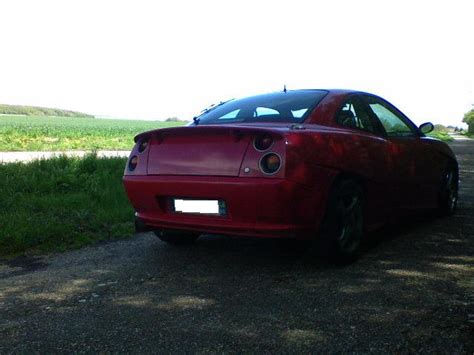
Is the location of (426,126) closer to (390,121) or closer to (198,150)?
(390,121)

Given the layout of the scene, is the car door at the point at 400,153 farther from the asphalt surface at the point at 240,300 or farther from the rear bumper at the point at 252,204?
the rear bumper at the point at 252,204

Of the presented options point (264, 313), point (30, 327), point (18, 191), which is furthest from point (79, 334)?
point (18, 191)

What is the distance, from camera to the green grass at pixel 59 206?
487 cm

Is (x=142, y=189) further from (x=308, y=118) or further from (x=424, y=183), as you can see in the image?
(x=424, y=183)

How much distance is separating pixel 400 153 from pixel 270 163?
1.91m

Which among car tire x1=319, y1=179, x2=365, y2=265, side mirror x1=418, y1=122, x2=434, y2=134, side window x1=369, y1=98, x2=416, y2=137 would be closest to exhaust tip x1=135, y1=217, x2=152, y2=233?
car tire x1=319, y1=179, x2=365, y2=265

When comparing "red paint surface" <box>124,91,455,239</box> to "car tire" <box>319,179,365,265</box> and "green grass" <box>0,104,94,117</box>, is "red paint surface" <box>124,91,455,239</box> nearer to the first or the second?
A: "car tire" <box>319,179,365,265</box>

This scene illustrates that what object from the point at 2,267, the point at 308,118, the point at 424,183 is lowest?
the point at 2,267

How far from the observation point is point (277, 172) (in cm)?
A: 320

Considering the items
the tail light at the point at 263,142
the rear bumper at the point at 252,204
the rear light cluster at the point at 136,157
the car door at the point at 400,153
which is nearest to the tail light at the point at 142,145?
the rear light cluster at the point at 136,157

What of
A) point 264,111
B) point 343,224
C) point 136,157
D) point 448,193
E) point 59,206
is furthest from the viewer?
point 59,206

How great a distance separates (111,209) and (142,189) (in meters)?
2.69

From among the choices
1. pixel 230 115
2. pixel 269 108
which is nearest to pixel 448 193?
pixel 269 108

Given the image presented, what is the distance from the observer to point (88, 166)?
30.8 ft
